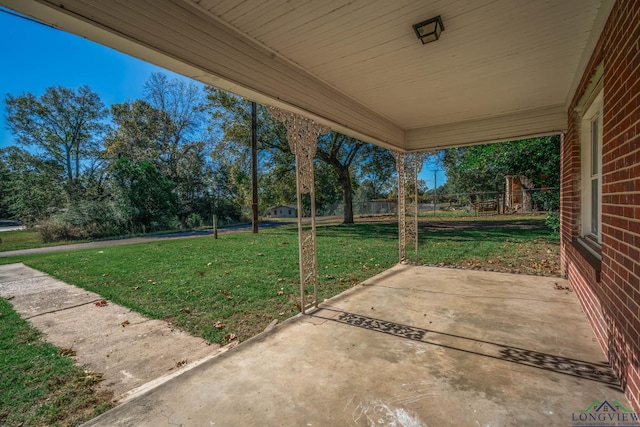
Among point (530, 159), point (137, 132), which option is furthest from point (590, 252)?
point (137, 132)

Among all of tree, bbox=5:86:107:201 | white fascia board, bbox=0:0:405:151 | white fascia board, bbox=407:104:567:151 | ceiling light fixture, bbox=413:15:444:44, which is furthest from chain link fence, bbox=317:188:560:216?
tree, bbox=5:86:107:201

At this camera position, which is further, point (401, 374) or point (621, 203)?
point (401, 374)

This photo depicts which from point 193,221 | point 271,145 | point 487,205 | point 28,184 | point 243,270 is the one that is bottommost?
point 243,270

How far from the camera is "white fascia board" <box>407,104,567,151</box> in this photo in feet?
14.5

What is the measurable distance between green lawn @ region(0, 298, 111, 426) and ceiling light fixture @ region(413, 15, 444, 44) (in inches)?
134

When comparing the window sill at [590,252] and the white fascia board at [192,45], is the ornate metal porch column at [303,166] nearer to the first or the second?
the white fascia board at [192,45]

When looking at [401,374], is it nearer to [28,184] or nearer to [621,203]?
[621,203]

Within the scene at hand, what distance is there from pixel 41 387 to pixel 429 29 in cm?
385

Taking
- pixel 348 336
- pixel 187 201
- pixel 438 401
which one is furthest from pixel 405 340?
pixel 187 201

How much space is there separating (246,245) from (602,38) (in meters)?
7.81

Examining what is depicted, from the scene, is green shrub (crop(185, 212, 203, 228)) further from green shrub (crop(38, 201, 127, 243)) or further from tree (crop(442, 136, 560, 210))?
tree (crop(442, 136, 560, 210))

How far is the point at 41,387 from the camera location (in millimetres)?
2121

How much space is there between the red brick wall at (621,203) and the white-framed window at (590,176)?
Result: 101cm

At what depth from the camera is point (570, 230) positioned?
3.96 meters
